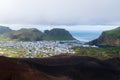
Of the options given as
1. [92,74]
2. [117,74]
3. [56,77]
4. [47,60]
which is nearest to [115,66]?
[117,74]

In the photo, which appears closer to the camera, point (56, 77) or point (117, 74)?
point (56, 77)

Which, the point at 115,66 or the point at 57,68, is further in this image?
the point at 115,66

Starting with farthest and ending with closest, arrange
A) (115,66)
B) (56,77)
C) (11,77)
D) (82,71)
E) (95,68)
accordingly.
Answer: (115,66) → (95,68) → (82,71) → (56,77) → (11,77)

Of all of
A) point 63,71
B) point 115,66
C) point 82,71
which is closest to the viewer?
point 63,71

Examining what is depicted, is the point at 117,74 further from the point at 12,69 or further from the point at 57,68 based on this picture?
the point at 12,69

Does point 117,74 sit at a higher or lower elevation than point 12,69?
lower

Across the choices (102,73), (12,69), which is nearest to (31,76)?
(12,69)

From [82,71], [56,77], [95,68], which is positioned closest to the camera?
[56,77]

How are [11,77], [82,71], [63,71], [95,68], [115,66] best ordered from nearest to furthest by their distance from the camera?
1. [11,77]
2. [63,71]
3. [82,71]
4. [95,68]
5. [115,66]

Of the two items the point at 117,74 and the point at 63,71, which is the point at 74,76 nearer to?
the point at 63,71
